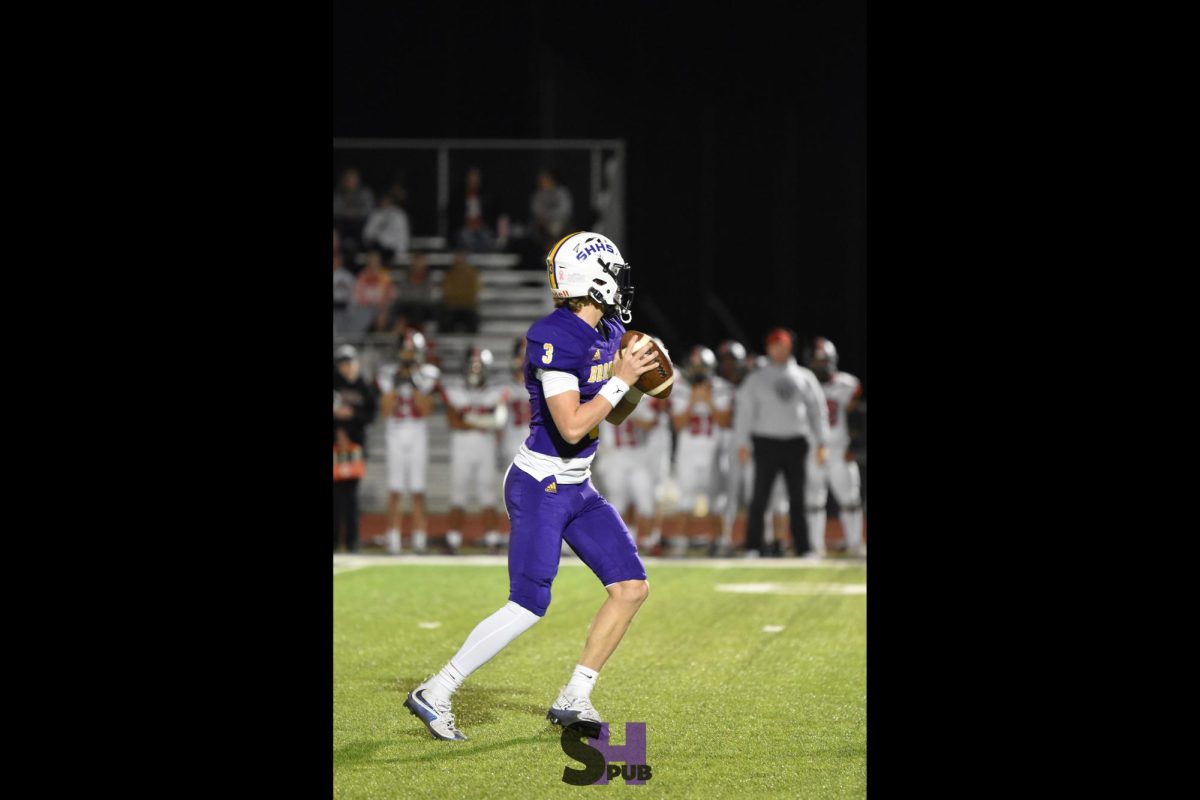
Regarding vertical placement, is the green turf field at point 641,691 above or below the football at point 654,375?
below

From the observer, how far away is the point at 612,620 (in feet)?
18.0

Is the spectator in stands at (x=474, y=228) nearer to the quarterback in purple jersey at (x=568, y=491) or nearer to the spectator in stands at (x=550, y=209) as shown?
the spectator in stands at (x=550, y=209)

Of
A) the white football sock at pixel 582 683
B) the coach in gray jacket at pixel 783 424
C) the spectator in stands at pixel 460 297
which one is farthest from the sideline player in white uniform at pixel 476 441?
the white football sock at pixel 582 683

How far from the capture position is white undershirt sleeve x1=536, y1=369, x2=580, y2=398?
526 cm

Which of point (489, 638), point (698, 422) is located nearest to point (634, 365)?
point (489, 638)

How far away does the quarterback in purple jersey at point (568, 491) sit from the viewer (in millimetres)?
5328

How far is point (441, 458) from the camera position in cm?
1719

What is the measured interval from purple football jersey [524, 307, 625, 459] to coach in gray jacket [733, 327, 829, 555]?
673cm

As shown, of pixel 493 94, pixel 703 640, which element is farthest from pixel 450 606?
pixel 493 94

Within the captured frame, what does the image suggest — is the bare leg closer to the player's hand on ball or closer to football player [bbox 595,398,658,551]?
the player's hand on ball

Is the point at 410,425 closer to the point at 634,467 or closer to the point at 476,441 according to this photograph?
the point at 476,441

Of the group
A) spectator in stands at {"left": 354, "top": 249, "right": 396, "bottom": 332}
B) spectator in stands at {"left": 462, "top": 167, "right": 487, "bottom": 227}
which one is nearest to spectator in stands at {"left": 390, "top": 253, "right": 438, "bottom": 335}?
spectator in stands at {"left": 354, "top": 249, "right": 396, "bottom": 332}

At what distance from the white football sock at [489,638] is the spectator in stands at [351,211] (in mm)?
13480

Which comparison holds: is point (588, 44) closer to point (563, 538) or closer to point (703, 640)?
point (703, 640)
